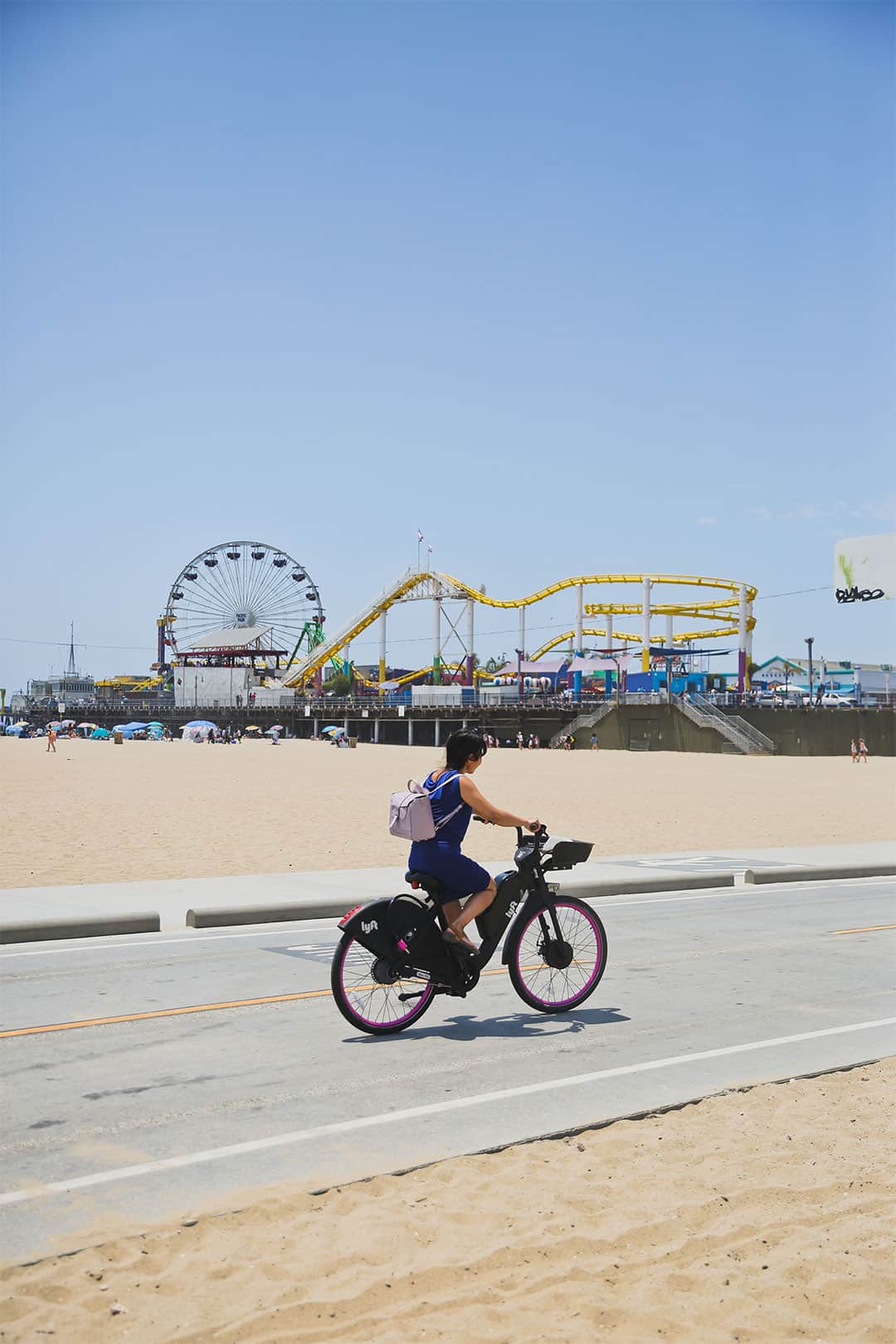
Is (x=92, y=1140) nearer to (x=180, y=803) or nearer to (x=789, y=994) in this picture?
(x=789, y=994)

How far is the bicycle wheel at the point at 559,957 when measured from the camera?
8.00m

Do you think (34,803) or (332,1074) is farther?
(34,803)

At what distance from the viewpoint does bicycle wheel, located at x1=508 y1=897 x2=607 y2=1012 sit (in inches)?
315

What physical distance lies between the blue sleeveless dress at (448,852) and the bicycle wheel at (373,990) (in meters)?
0.52

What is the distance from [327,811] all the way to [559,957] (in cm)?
1956

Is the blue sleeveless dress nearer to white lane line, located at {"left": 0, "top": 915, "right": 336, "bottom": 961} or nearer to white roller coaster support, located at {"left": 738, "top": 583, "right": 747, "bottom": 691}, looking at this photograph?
white lane line, located at {"left": 0, "top": 915, "right": 336, "bottom": 961}

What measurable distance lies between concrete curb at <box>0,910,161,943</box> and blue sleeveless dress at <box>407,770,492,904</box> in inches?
184

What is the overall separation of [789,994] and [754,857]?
10.0 m

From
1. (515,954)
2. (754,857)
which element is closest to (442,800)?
(515,954)

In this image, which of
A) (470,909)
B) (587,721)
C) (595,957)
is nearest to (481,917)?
(470,909)

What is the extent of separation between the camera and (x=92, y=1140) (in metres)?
5.55

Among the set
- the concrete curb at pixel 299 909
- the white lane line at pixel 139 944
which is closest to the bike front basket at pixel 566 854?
the concrete curb at pixel 299 909

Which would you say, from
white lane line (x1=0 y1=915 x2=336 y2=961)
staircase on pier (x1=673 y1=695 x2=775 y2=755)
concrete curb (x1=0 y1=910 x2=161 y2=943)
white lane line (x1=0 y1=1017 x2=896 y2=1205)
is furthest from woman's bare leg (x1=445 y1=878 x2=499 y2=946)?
staircase on pier (x1=673 y1=695 x2=775 y2=755)

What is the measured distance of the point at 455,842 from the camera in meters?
7.52
